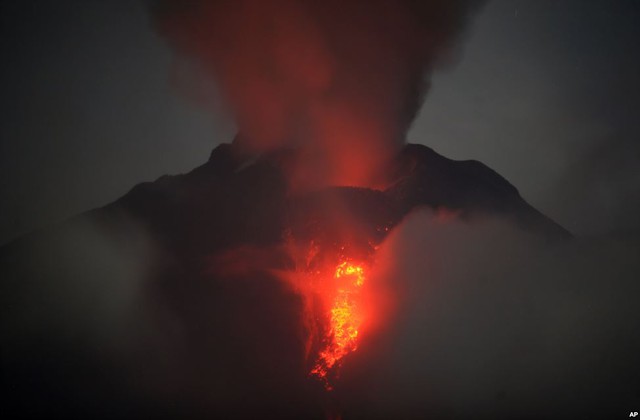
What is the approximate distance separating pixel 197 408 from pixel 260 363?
331cm

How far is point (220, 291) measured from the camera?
23.2 m

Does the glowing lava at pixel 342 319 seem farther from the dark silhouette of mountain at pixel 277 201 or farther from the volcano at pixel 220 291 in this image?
the dark silhouette of mountain at pixel 277 201

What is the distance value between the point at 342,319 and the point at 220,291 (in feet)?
21.6

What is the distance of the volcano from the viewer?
20062 mm

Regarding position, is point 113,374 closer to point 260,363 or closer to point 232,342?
point 232,342

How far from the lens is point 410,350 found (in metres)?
22.1

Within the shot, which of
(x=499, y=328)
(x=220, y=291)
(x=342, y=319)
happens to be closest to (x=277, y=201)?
(x=220, y=291)

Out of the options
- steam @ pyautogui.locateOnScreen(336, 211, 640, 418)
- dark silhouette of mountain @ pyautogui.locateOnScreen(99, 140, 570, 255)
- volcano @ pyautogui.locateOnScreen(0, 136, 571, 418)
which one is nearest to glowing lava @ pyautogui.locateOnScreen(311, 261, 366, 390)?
volcano @ pyautogui.locateOnScreen(0, 136, 571, 418)

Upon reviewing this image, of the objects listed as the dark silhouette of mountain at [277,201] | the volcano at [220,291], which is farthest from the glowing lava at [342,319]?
the dark silhouette of mountain at [277,201]

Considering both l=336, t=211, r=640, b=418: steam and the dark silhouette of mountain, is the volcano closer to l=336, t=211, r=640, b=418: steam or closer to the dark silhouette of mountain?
the dark silhouette of mountain

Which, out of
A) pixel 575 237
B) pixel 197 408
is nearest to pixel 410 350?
pixel 197 408

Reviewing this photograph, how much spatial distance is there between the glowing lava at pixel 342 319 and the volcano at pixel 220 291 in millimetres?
67

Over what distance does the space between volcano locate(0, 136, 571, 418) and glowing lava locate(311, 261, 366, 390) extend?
2.6 inches

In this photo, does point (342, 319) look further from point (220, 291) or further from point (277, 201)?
point (277, 201)
